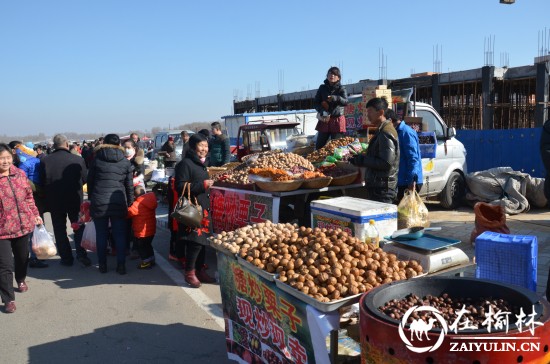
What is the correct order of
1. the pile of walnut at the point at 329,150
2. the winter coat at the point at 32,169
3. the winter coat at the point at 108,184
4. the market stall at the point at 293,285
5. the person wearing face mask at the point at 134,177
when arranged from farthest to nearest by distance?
the person wearing face mask at the point at 134,177
the pile of walnut at the point at 329,150
the winter coat at the point at 32,169
the winter coat at the point at 108,184
the market stall at the point at 293,285

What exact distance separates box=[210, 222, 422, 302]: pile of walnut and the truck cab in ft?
32.9

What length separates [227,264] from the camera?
411cm

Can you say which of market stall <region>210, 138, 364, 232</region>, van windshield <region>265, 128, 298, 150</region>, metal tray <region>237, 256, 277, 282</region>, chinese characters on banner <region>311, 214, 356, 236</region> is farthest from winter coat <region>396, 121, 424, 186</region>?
van windshield <region>265, 128, 298, 150</region>

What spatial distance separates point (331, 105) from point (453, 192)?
395 cm

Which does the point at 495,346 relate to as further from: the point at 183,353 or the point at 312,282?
the point at 183,353

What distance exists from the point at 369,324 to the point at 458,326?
1.50ft

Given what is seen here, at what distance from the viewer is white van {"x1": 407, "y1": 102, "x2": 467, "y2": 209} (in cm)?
959

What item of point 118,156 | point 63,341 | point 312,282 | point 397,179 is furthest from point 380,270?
point 118,156

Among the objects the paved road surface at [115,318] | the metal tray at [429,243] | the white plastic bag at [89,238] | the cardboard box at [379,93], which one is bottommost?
the paved road surface at [115,318]

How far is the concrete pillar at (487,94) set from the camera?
17406 mm

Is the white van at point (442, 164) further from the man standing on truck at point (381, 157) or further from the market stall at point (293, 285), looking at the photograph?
the market stall at point (293, 285)

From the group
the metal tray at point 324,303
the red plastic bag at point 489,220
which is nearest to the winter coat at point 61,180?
the metal tray at point 324,303

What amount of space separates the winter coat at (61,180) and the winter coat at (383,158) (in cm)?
451

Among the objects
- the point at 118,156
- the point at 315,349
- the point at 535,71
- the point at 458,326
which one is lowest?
the point at 315,349
